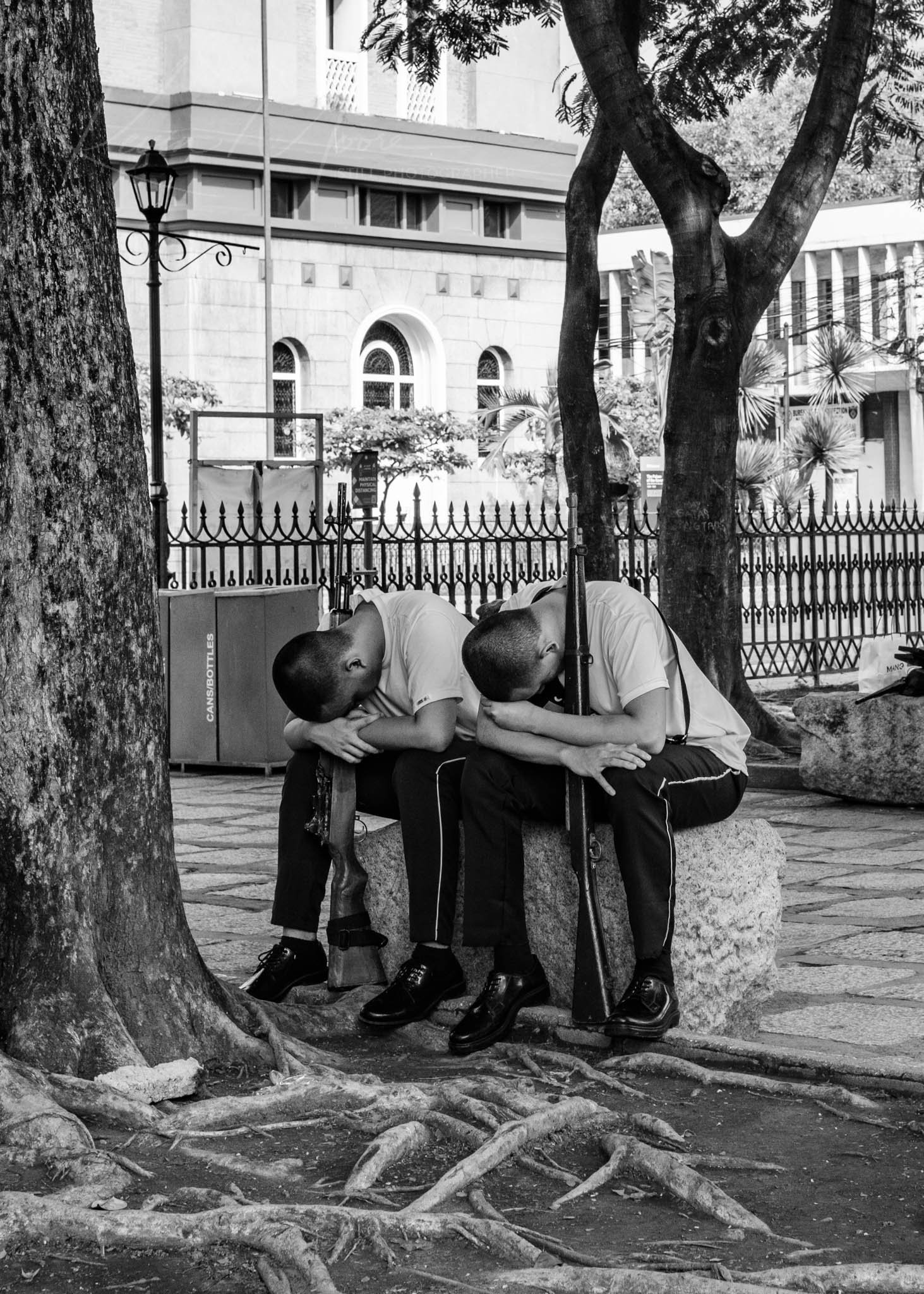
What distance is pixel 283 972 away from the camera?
502cm

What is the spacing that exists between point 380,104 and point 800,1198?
120ft

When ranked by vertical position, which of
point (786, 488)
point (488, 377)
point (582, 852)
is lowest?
point (582, 852)

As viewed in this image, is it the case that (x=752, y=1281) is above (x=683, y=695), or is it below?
below

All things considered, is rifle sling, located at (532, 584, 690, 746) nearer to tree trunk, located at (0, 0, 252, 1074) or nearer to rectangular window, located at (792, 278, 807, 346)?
tree trunk, located at (0, 0, 252, 1074)

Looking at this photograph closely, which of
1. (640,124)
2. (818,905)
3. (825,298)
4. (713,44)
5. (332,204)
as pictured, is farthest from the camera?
(825,298)

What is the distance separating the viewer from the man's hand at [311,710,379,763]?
16.0 ft

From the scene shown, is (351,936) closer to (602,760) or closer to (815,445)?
(602,760)

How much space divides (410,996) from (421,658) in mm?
944

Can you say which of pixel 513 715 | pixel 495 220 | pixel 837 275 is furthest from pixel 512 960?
pixel 837 275

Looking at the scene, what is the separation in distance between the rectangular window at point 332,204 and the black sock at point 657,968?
3361cm

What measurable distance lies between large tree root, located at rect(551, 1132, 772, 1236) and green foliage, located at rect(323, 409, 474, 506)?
3148 cm

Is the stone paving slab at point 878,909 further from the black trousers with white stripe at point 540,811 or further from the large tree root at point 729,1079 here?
the large tree root at point 729,1079

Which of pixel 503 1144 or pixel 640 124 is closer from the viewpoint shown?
pixel 503 1144

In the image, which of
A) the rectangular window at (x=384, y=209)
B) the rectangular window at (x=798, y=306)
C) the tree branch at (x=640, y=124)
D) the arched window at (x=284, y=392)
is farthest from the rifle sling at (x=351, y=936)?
the rectangular window at (x=798, y=306)
